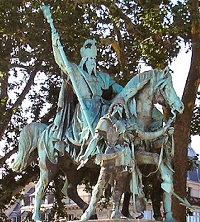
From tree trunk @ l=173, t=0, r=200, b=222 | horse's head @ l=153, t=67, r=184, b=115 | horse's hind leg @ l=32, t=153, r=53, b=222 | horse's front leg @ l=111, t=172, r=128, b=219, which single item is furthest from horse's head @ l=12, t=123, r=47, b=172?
tree trunk @ l=173, t=0, r=200, b=222

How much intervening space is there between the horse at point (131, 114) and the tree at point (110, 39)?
432cm

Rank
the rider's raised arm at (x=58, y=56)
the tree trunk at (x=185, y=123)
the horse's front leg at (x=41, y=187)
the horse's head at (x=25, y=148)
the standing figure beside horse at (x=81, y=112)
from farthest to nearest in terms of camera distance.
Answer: the tree trunk at (x=185, y=123) < the rider's raised arm at (x=58, y=56) < the horse's head at (x=25, y=148) < the horse's front leg at (x=41, y=187) < the standing figure beside horse at (x=81, y=112)

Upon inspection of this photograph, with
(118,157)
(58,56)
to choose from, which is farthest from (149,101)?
(58,56)

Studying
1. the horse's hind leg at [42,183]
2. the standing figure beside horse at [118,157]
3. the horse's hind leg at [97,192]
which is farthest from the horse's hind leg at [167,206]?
the horse's hind leg at [42,183]

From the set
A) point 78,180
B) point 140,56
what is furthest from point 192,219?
point 78,180

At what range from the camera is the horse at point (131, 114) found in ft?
37.1

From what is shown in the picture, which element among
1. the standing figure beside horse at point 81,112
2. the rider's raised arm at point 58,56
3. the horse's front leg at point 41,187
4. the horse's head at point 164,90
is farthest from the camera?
the rider's raised arm at point 58,56

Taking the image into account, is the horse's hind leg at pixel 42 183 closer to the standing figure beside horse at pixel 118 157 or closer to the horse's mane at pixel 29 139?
the horse's mane at pixel 29 139

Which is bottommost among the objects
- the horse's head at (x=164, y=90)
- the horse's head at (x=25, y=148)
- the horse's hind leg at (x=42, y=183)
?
the horse's hind leg at (x=42, y=183)

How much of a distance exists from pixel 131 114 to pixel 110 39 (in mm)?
7892

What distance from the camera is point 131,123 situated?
11219 millimetres

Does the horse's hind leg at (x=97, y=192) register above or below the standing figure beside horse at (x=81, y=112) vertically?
below

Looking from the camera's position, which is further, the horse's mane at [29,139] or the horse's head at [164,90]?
the horse's mane at [29,139]

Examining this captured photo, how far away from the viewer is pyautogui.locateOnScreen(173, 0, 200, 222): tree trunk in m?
15.7
